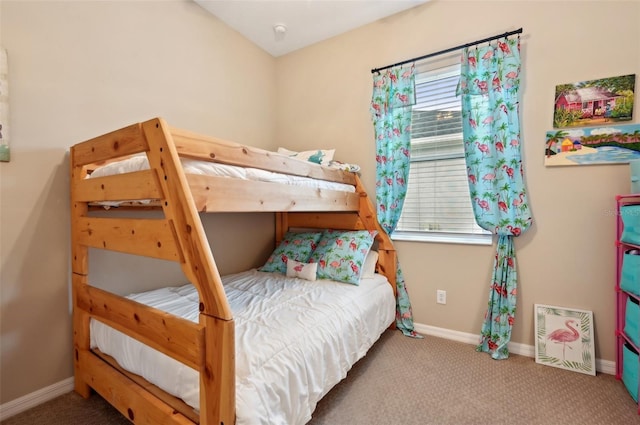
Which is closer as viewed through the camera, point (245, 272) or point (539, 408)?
point (539, 408)

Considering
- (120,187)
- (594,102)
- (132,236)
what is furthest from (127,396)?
(594,102)

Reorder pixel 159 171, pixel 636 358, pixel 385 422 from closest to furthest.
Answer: pixel 159 171 < pixel 385 422 < pixel 636 358

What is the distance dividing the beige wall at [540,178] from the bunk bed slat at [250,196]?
0.91 meters

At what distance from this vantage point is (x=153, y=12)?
2.07m

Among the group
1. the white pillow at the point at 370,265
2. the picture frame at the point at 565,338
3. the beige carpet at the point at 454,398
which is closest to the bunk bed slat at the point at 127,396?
the beige carpet at the point at 454,398

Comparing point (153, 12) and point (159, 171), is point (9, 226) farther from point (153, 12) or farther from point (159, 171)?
point (153, 12)

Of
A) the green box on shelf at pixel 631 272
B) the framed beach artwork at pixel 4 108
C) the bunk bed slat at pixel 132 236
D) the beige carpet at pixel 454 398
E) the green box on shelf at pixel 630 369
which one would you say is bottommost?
the beige carpet at pixel 454 398

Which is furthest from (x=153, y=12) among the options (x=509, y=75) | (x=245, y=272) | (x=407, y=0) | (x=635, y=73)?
(x=635, y=73)

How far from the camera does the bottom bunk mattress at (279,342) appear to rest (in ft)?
3.58

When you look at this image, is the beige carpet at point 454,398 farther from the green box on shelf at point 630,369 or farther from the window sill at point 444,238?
the window sill at point 444,238

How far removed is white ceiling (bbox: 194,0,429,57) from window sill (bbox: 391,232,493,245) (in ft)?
6.21

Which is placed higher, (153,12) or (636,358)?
(153,12)

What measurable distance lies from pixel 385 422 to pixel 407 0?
2910mm

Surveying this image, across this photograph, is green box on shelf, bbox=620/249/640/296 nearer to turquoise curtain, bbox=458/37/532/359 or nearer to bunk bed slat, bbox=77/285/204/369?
turquoise curtain, bbox=458/37/532/359
